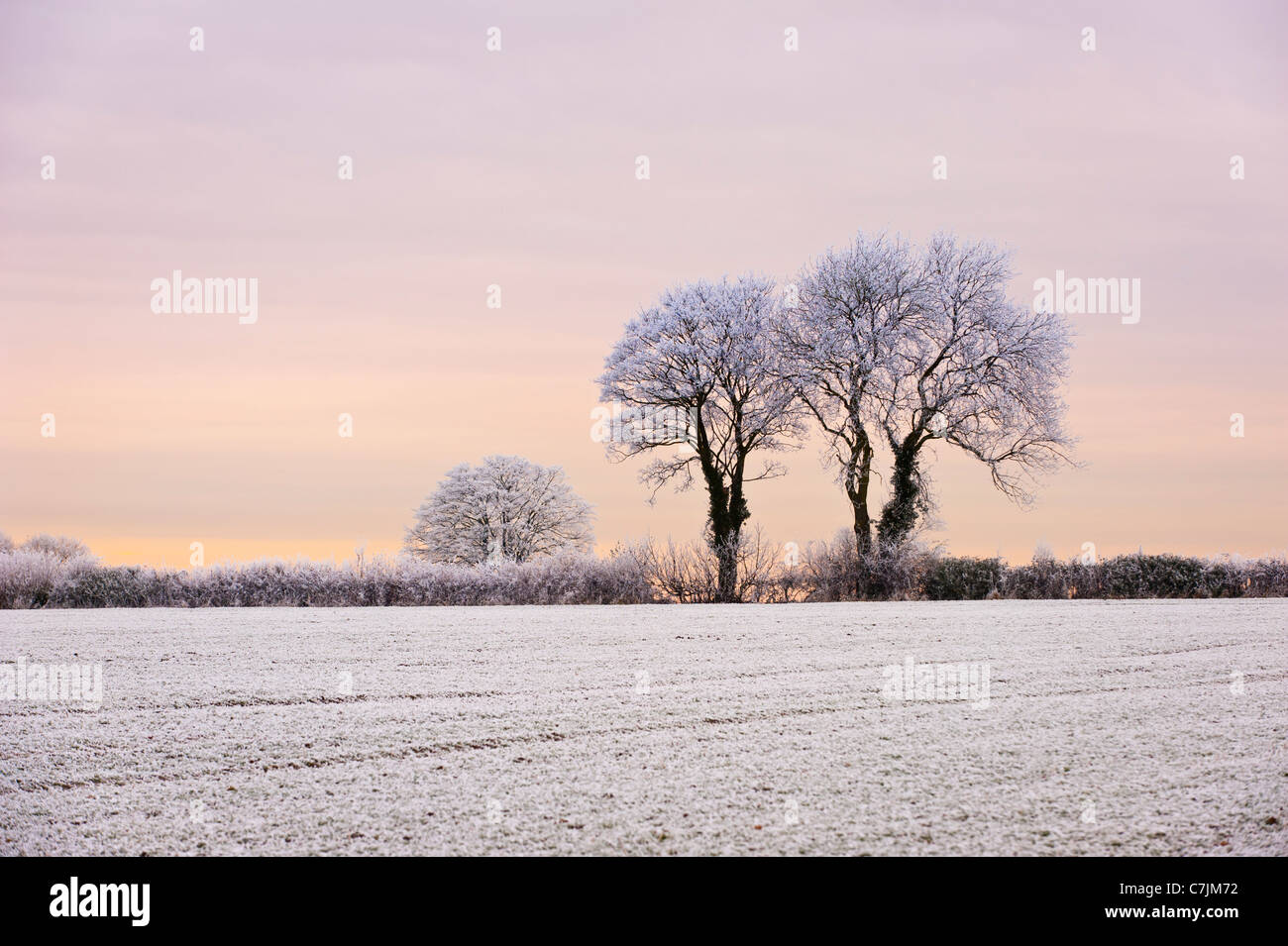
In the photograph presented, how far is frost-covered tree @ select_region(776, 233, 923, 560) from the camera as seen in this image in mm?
17344

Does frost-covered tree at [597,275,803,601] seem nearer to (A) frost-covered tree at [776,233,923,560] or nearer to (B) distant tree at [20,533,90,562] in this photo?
(A) frost-covered tree at [776,233,923,560]

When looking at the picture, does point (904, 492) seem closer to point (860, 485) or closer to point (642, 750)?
point (860, 485)

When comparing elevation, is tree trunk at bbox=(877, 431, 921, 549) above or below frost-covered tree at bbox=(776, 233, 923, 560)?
below

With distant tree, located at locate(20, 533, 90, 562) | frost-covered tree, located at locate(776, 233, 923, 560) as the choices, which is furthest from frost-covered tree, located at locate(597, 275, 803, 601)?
distant tree, located at locate(20, 533, 90, 562)

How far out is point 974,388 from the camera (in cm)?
1733

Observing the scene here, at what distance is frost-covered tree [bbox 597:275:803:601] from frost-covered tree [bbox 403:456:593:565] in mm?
8199

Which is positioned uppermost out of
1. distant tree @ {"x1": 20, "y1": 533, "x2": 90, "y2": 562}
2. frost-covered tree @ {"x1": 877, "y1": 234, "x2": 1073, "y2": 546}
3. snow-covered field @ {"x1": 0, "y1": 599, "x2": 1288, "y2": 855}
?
frost-covered tree @ {"x1": 877, "y1": 234, "x2": 1073, "y2": 546}

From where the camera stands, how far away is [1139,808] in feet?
12.2

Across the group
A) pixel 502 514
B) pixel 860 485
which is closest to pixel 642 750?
pixel 860 485

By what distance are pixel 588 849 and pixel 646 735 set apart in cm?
151

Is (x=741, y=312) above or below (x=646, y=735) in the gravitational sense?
above

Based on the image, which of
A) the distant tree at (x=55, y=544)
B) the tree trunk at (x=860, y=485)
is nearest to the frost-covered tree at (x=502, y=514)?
the distant tree at (x=55, y=544)
